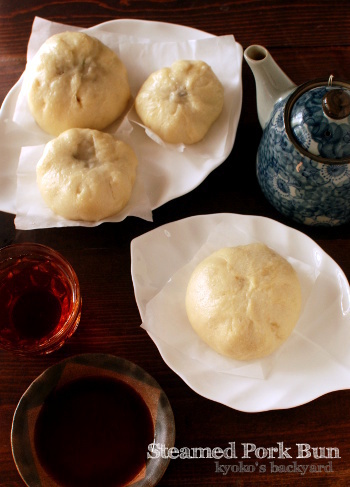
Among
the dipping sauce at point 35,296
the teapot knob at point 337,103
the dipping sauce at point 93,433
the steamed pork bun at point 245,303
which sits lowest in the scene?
the dipping sauce at point 93,433

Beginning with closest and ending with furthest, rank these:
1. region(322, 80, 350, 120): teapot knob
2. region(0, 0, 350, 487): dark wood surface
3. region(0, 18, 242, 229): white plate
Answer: region(322, 80, 350, 120): teapot knob < region(0, 0, 350, 487): dark wood surface < region(0, 18, 242, 229): white plate

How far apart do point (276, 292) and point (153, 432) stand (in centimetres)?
32

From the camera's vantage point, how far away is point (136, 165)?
112cm

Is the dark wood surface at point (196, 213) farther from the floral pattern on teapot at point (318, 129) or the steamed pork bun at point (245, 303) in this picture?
the floral pattern on teapot at point (318, 129)

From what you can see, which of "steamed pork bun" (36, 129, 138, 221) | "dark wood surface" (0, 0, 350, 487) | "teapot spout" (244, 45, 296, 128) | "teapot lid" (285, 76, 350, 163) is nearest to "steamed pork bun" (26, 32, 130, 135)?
"steamed pork bun" (36, 129, 138, 221)

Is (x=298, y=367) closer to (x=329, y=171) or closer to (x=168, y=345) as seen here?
(x=168, y=345)

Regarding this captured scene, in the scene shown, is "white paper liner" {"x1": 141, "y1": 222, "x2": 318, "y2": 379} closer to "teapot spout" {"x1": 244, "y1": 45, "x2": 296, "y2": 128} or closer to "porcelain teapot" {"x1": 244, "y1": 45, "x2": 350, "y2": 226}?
"porcelain teapot" {"x1": 244, "y1": 45, "x2": 350, "y2": 226}

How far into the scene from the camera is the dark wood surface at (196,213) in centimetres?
98

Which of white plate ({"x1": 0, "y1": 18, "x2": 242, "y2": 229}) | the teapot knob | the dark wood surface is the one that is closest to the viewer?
the teapot knob

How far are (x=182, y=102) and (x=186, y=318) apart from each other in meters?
0.45

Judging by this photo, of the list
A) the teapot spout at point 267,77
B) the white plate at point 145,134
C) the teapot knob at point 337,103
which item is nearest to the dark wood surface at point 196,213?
the white plate at point 145,134

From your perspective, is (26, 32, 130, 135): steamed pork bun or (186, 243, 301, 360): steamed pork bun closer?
(186, 243, 301, 360): steamed pork bun

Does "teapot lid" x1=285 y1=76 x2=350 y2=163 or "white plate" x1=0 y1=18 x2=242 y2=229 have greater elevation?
"teapot lid" x1=285 y1=76 x2=350 y2=163

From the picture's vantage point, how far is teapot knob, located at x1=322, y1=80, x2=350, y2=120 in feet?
2.85
